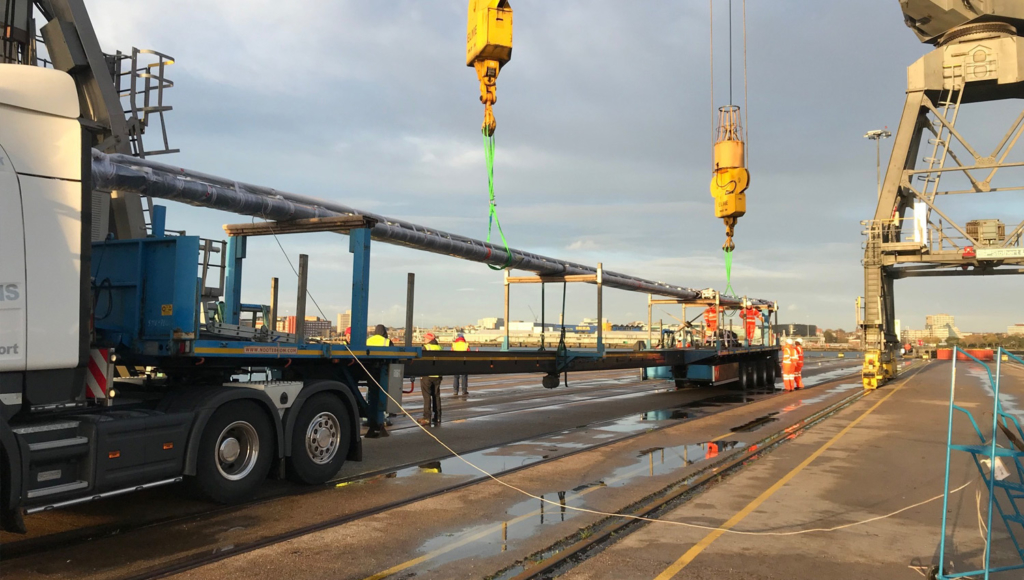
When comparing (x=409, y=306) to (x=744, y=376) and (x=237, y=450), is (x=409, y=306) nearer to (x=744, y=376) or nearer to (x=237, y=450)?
(x=237, y=450)

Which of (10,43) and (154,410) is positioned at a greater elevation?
(10,43)

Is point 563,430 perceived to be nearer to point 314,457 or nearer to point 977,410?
point 314,457

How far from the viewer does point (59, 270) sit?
213 inches

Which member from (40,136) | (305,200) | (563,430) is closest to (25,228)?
(40,136)

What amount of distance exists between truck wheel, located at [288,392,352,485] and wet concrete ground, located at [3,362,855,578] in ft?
1.09

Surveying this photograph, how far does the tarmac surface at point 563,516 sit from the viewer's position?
529cm

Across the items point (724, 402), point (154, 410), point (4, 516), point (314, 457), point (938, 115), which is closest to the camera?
point (4, 516)

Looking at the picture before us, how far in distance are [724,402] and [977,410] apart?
5908 millimetres

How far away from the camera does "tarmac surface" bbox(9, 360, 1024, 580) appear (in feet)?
17.4

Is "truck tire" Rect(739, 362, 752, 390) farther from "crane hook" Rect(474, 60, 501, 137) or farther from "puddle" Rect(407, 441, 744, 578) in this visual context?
"crane hook" Rect(474, 60, 501, 137)

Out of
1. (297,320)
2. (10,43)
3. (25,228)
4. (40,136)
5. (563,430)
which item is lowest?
(563,430)

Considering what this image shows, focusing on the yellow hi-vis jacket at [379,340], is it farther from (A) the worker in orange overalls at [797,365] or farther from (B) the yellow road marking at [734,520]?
(A) the worker in orange overalls at [797,365]

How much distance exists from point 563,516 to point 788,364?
20.2m

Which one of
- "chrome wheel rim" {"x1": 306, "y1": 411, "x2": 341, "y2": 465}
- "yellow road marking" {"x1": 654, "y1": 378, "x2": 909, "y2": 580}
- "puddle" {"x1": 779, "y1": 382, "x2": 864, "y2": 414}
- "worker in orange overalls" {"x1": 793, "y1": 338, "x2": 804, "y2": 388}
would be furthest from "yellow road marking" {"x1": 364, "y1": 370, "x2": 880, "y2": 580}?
"worker in orange overalls" {"x1": 793, "y1": 338, "x2": 804, "y2": 388}
